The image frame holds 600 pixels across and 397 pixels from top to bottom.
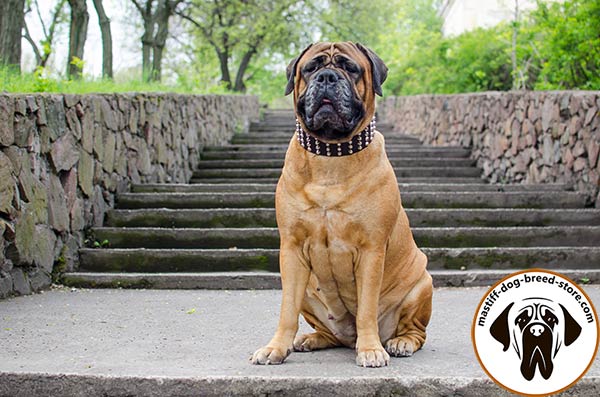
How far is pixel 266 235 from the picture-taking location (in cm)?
798

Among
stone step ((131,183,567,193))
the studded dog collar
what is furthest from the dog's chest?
stone step ((131,183,567,193))

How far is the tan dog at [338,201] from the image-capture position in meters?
3.96

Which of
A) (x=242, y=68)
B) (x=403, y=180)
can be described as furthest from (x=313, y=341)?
(x=242, y=68)

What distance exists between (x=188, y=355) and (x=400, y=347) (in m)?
1.15

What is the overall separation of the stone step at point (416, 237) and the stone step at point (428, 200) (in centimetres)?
79

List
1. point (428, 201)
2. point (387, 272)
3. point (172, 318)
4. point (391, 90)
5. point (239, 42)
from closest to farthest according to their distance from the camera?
point (387, 272) → point (172, 318) → point (428, 201) → point (391, 90) → point (239, 42)

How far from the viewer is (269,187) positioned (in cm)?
952

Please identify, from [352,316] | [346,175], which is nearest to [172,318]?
[352,316]

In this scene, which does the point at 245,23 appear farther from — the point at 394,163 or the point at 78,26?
the point at 394,163

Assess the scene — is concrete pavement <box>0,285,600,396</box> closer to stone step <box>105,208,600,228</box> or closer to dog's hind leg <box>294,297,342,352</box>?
dog's hind leg <box>294,297,342,352</box>

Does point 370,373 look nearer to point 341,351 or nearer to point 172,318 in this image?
point 341,351

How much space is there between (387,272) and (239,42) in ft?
83.7

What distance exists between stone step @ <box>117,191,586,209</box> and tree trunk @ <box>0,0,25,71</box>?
3.45 m

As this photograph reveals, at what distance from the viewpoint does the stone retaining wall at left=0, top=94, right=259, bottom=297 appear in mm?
6285
